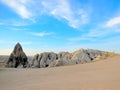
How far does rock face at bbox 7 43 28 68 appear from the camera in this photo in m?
24.6

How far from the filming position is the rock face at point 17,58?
969 inches

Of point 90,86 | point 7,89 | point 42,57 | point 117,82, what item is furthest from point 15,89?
point 42,57

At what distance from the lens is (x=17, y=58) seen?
24.8m

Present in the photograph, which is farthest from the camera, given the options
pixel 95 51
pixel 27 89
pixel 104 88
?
pixel 95 51

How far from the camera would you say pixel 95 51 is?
79.7 feet

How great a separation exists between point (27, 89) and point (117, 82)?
258 cm

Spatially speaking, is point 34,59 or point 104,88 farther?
point 34,59

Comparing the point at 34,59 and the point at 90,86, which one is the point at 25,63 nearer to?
the point at 34,59

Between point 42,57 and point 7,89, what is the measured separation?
17.8 meters

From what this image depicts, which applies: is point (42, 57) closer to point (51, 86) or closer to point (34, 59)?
point (34, 59)

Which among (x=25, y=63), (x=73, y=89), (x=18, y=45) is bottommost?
(x=73, y=89)

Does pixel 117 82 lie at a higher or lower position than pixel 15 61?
lower

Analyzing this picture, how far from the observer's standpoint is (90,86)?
252 inches

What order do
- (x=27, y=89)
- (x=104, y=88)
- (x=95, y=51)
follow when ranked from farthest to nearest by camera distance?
(x=95, y=51) < (x=27, y=89) < (x=104, y=88)
